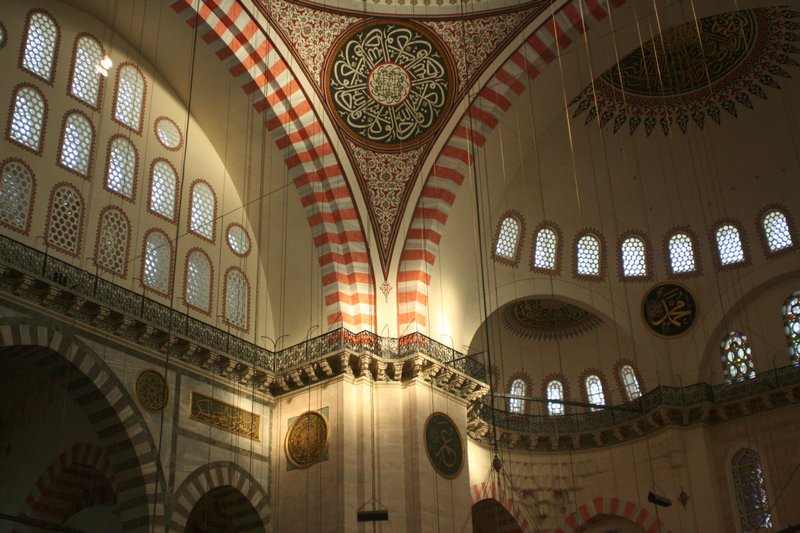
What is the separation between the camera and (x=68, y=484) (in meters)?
12.7

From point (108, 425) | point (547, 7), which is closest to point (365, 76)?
point (547, 7)

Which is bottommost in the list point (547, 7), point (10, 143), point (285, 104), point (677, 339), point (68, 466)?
point (68, 466)

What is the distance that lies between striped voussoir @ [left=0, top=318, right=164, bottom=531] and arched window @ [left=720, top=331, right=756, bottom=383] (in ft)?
29.4

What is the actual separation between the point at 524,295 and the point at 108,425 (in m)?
7.24

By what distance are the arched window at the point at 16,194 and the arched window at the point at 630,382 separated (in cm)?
988

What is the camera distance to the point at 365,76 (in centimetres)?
1359

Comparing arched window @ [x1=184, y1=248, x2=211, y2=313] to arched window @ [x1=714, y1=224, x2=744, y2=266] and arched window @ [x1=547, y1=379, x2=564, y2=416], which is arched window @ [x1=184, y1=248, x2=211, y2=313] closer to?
arched window @ [x1=547, y1=379, x2=564, y2=416]

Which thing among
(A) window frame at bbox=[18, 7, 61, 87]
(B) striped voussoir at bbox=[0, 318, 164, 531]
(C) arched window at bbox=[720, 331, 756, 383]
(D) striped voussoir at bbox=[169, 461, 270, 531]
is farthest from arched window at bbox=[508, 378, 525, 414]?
(A) window frame at bbox=[18, 7, 61, 87]

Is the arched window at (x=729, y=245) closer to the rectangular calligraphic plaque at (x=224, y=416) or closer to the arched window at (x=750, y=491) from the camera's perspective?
the arched window at (x=750, y=491)

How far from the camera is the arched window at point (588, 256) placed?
646 inches

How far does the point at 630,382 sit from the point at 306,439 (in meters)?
6.21

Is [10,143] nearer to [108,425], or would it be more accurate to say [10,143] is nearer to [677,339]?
[108,425]

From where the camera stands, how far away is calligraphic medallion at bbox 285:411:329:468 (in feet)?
41.7

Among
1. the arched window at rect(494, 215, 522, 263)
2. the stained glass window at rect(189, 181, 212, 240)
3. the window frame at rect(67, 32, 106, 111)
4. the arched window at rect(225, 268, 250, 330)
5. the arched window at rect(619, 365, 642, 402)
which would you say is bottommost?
the arched window at rect(619, 365, 642, 402)
